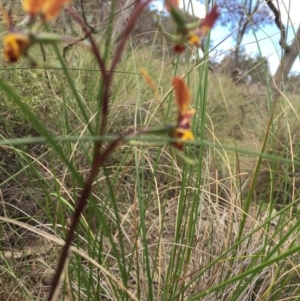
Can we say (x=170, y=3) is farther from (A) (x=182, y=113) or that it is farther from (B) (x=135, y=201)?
(B) (x=135, y=201)

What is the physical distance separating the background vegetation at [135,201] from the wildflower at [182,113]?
0.01 metres

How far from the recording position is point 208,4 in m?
0.89

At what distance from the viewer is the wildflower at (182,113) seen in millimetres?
271

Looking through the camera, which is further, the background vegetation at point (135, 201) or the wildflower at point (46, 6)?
the background vegetation at point (135, 201)

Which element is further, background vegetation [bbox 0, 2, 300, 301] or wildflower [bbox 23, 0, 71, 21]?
background vegetation [bbox 0, 2, 300, 301]

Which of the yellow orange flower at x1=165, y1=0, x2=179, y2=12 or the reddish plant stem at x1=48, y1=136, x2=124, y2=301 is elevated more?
the yellow orange flower at x1=165, y1=0, x2=179, y2=12

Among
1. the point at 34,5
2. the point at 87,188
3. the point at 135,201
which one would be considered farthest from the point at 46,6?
the point at 135,201

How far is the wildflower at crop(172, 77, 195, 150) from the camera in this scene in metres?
0.27

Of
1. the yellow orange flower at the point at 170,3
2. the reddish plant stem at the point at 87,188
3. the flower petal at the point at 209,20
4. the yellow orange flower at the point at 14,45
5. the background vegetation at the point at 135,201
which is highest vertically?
the yellow orange flower at the point at 170,3

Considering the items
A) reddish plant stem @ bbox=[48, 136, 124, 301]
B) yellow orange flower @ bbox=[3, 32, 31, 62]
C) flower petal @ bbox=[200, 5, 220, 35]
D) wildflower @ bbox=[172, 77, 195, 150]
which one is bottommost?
reddish plant stem @ bbox=[48, 136, 124, 301]

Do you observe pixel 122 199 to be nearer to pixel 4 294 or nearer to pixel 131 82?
pixel 4 294

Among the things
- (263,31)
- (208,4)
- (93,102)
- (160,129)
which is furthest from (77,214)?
(93,102)

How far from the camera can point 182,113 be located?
285 mm

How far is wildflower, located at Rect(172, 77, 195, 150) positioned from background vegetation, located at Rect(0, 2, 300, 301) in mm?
12
